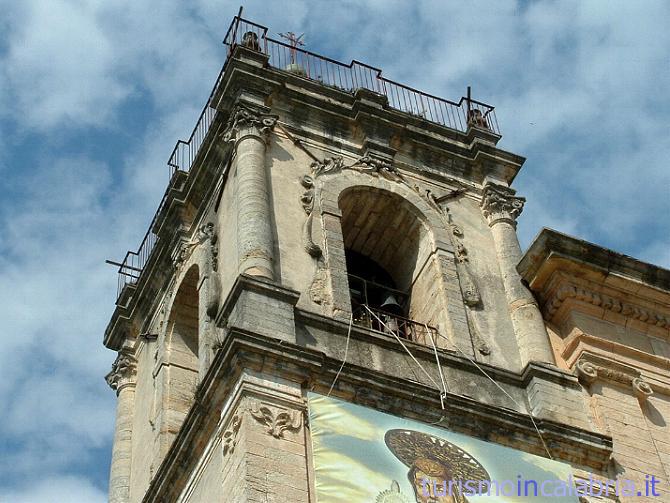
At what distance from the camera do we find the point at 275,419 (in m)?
15.5

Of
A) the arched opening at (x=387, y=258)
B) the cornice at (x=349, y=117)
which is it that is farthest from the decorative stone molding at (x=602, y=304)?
the cornice at (x=349, y=117)

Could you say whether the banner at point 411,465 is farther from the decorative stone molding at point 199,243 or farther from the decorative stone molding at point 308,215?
the decorative stone molding at point 199,243

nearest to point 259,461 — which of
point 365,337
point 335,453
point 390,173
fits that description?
point 335,453

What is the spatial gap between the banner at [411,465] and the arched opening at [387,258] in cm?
303

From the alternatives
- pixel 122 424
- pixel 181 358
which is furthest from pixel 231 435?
pixel 122 424

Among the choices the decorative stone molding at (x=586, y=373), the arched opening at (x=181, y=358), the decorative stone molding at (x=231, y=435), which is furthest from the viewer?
the arched opening at (x=181, y=358)

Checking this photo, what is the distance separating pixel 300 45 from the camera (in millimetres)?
22938

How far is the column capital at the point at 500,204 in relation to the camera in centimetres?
2092

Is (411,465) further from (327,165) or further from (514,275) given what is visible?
(327,165)

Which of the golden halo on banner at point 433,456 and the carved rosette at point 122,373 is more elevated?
the carved rosette at point 122,373

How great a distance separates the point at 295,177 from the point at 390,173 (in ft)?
5.25

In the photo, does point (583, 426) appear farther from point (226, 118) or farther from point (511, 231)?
point (226, 118)

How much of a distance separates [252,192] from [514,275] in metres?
3.75

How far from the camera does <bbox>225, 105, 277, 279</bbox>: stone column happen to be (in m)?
17.8
